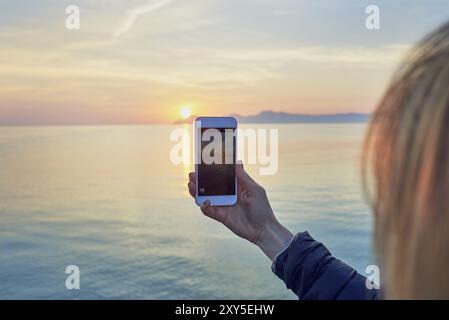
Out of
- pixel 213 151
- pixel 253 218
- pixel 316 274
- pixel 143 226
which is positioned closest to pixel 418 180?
Result: pixel 316 274

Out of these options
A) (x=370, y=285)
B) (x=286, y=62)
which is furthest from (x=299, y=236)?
(x=286, y=62)

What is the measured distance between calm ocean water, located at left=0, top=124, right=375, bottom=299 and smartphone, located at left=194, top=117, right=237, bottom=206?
3901 mm

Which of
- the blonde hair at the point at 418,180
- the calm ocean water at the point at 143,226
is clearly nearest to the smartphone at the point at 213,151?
the blonde hair at the point at 418,180

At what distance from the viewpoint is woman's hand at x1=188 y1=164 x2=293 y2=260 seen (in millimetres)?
827

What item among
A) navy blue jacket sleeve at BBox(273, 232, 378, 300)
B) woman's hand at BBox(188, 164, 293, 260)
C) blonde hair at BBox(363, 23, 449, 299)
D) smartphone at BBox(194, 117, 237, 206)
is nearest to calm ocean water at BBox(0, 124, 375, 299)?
smartphone at BBox(194, 117, 237, 206)

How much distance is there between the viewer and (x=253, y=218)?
881 millimetres

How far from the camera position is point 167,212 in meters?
9.34

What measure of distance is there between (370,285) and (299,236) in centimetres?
13

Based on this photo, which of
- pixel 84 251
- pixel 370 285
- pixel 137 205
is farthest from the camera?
pixel 137 205

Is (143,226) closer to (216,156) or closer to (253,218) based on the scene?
(216,156)

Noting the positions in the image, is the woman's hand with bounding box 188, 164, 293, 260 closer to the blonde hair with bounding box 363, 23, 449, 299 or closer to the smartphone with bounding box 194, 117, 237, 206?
the smartphone with bounding box 194, 117, 237, 206

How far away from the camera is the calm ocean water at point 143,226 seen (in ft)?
23.2

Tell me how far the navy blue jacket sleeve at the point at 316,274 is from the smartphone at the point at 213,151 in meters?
0.32
